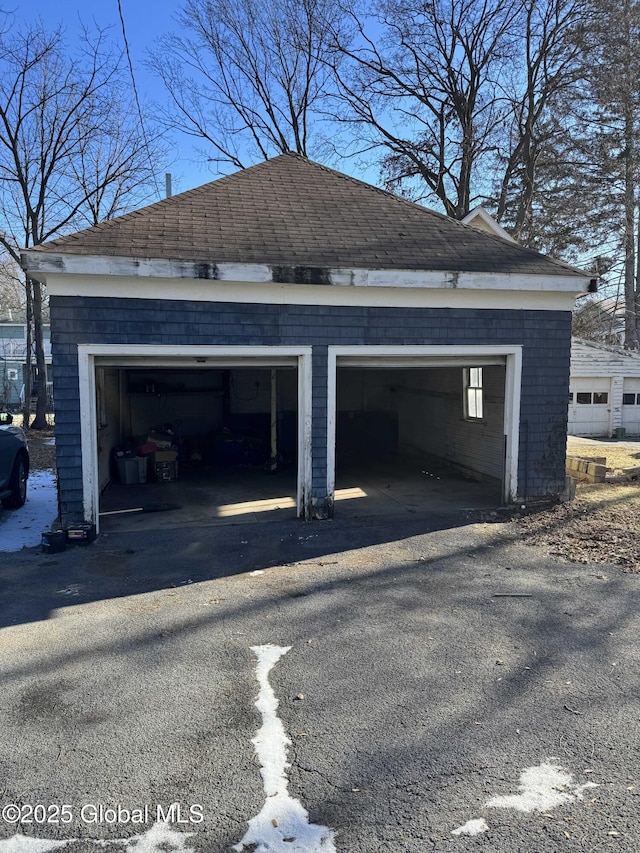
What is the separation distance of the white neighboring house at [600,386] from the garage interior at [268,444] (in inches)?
325

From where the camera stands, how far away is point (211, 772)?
300 cm

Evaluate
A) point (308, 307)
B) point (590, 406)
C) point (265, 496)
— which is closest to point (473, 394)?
point (265, 496)

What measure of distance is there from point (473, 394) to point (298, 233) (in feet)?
17.7

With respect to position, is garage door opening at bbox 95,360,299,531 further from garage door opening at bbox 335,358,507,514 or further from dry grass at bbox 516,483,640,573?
dry grass at bbox 516,483,640,573

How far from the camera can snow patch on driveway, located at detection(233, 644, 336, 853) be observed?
252 centimetres

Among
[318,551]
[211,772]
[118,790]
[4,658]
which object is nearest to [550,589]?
[318,551]

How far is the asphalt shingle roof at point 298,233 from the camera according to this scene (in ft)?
25.5

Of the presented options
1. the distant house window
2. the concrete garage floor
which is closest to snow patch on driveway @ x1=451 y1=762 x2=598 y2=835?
the concrete garage floor

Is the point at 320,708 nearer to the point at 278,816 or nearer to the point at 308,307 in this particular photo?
the point at 278,816

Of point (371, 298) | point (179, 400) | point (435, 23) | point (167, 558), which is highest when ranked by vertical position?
point (435, 23)

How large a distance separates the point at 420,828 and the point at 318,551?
450cm

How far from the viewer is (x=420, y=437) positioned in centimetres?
1509

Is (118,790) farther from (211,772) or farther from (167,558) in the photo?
(167,558)

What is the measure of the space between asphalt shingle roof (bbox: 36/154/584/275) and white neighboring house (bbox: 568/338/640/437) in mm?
13085
